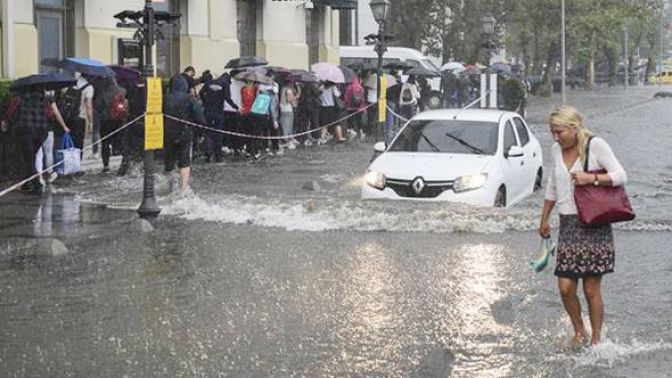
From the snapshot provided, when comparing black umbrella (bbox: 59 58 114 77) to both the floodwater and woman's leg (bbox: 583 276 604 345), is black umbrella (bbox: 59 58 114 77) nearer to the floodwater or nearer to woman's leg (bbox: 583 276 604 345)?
the floodwater

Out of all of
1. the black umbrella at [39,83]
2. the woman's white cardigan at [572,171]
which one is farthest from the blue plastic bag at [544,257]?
the black umbrella at [39,83]

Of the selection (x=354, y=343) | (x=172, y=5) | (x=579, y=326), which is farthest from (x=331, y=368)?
(x=172, y=5)

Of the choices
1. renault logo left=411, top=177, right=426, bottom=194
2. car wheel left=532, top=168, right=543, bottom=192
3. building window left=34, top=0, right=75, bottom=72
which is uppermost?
building window left=34, top=0, right=75, bottom=72

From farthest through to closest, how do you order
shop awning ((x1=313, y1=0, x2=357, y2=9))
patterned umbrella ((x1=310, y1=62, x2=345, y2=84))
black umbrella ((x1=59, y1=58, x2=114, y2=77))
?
1. shop awning ((x1=313, y1=0, x2=357, y2=9))
2. patterned umbrella ((x1=310, y1=62, x2=345, y2=84))
3. black umbrella ((x1=59, y1=58, x2=114, y2=77))

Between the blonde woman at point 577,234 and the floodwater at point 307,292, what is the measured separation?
30 centimetres

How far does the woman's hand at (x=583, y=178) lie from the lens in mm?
6824

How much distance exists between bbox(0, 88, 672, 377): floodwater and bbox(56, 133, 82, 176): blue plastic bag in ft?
6.06

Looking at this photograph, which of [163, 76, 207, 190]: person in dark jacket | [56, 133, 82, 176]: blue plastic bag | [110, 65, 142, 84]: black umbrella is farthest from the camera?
[110, 65, 142, 84]: black umbrella

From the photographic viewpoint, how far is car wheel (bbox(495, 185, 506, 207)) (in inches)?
534

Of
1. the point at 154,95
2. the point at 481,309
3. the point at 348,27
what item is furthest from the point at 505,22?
the point at 481,309

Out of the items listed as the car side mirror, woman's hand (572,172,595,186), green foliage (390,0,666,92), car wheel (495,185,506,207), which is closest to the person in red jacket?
the car side mirror

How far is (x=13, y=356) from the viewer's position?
23.1 feet

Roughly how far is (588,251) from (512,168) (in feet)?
24.1

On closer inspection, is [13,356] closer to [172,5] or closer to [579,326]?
[579,326]
